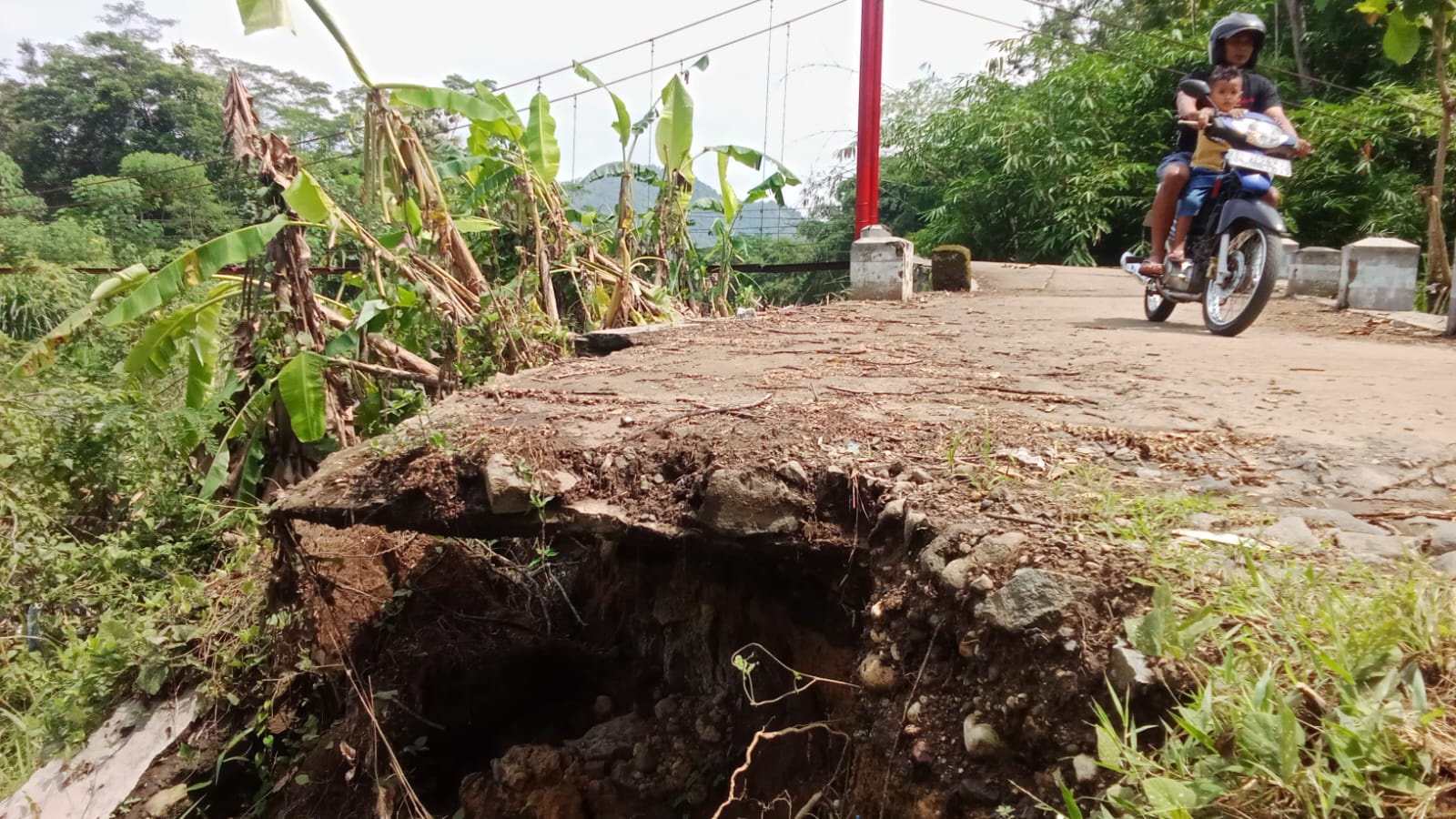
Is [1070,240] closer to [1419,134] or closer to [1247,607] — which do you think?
[1419,134]

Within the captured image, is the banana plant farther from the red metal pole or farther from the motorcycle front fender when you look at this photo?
the motorcycle front fender

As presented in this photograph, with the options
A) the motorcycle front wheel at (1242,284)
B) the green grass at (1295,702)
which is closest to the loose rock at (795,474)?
the green grass at (1295,702)

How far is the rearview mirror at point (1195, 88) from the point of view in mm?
5039

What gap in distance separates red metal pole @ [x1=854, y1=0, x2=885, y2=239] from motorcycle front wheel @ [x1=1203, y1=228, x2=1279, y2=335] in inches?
148

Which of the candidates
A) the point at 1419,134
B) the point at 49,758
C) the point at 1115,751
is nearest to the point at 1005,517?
the point at 1115,751

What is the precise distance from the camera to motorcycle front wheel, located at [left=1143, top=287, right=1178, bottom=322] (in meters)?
5.90

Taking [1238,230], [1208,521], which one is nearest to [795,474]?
[1208,521]

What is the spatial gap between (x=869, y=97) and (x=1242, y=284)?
453 cm

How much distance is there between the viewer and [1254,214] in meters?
4.84

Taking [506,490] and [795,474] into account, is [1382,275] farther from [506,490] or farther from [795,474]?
[506,490]

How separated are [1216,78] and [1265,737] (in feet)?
16.2

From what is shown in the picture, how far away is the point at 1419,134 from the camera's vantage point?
1049cm

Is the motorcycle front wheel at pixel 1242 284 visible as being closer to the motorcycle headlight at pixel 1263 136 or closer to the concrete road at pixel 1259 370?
the concrete road at pixel 1259 370

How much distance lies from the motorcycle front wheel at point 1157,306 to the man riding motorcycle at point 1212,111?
17.1 inches
